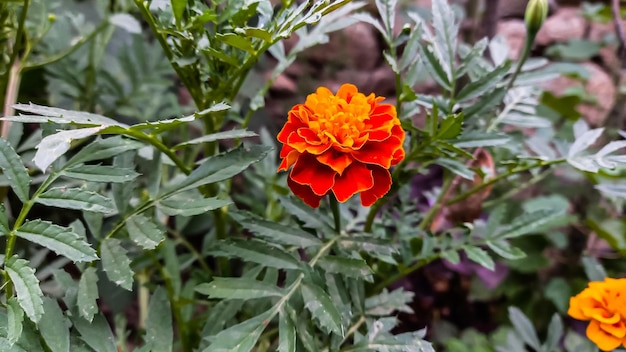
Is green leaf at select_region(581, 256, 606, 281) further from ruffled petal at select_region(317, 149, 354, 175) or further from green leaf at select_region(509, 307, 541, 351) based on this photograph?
ruffled petal at select_region(317, 149, 354, 175)

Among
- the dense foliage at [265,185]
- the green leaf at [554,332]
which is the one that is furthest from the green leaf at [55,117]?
the green leaf at [554,332]

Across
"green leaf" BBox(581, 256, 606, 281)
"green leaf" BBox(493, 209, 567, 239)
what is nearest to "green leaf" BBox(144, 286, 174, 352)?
"green leaf" BBox(493, 209, 567, 239)

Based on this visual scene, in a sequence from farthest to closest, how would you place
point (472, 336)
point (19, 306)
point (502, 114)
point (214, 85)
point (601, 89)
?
point (601, 89) < point (472, 336) < point (502, 114) < point (214, 85) < point (19, 306)

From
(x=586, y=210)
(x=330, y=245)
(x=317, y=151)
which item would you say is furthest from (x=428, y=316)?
(x=317, y=151)

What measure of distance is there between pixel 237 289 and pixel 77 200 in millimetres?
138

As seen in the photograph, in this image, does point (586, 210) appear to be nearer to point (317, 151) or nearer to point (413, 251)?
point (413, 251)

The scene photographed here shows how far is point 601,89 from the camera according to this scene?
1147 mm

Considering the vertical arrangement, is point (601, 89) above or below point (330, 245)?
below

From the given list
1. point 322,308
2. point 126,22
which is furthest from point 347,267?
point 126,22

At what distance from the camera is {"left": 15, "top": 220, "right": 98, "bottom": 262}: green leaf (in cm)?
34

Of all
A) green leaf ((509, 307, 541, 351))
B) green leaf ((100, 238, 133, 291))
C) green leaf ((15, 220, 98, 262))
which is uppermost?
green leaf ((15, 220, 98, 262))

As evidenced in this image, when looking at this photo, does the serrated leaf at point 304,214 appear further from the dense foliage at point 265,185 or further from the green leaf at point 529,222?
the green leaf at point 529,222

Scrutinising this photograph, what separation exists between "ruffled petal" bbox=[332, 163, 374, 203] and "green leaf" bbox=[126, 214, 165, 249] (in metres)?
0.13

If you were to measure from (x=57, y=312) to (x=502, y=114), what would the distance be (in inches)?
18.8
